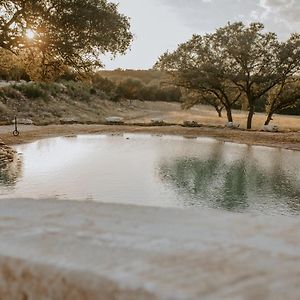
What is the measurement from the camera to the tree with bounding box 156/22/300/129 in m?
37.0

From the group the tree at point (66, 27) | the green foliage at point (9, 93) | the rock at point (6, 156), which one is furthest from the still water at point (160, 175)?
the green foliage at point (9, 93)

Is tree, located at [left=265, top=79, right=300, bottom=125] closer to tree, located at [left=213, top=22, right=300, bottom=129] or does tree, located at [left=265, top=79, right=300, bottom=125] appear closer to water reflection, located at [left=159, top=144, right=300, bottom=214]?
tree, located at [left=213, top=22, right=300, bottom=129]

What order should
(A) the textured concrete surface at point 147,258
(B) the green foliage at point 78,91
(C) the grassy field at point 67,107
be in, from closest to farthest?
(A) the textured concrete surface at point 147,258
(C) the grassy field at point 67,107
(B) the green foliage at point 78,91

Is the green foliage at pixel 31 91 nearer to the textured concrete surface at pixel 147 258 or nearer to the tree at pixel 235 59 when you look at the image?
the tree at pixel 235 59

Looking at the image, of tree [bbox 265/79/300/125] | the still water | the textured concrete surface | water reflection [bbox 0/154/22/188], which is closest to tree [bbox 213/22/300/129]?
tree [bbox 265/79/300/125]

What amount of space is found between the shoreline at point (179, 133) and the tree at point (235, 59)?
5.93 metres

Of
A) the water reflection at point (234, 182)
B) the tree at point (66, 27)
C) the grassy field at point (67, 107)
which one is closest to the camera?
the water reflection at point (234, 182)

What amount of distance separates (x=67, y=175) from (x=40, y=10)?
8817 mm

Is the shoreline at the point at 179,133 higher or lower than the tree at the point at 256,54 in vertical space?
lower

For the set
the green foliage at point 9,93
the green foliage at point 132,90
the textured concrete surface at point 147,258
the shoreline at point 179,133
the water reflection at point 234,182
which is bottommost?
the water reflection at point 234,182

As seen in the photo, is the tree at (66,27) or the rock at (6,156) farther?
the tree at (66,27)

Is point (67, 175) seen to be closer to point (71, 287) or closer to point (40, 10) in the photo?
point (40, 10)

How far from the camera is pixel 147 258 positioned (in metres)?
2.03

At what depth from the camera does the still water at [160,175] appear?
11477mm
